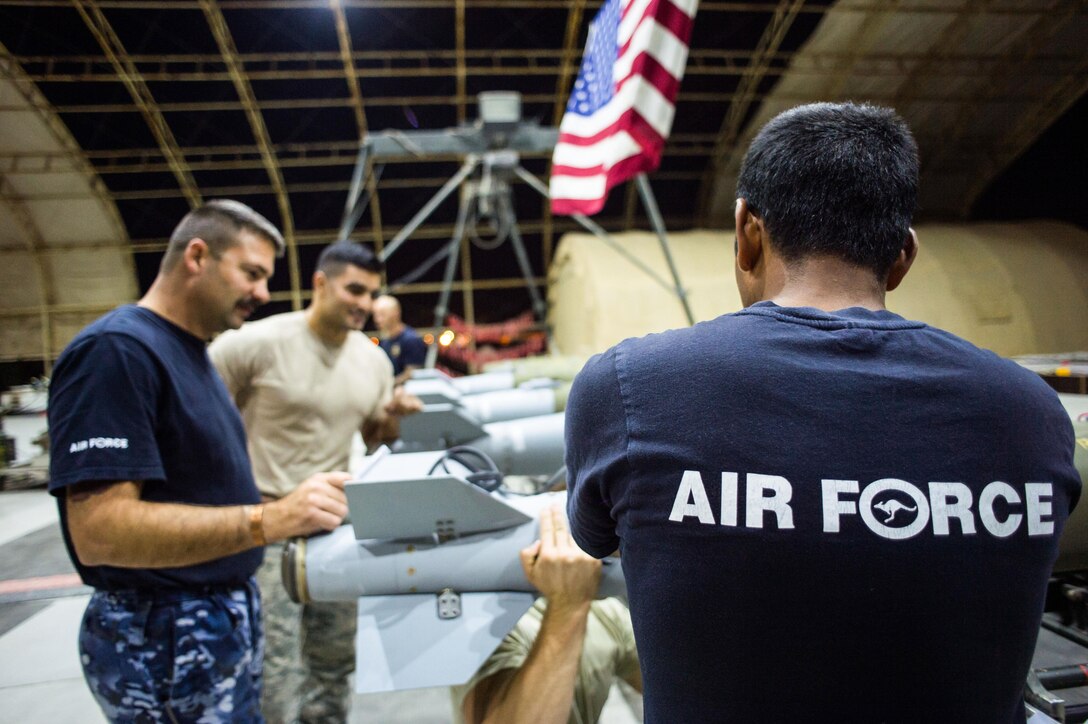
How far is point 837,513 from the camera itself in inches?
24.0

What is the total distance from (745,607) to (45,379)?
2464 mm

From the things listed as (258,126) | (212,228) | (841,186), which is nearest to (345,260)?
(212,228)

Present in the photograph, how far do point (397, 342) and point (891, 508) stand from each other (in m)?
5.64

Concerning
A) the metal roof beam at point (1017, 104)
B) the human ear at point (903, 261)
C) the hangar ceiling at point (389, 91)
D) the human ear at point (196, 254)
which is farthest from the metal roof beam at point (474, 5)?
the human ear at point (903, 261)

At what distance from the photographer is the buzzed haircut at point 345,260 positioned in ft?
8.98

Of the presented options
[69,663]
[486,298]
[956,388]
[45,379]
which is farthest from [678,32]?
[486,298]

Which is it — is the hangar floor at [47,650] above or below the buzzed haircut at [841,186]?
below

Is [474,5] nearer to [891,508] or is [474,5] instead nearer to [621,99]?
[621,99]

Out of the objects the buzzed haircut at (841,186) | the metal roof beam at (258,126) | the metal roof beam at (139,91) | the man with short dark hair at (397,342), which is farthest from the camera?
the metal roof beam at (258,126)

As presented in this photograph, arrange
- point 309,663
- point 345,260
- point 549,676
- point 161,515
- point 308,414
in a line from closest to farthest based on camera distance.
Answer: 1. point 549,676
2. point 161,515
3. point 309,663
4. point 308,414
5. point 345,260

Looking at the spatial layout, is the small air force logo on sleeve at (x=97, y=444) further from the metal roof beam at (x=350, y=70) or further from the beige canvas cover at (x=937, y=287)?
the metal roof beam at (x=350, y=70)

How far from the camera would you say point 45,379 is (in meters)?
2.06

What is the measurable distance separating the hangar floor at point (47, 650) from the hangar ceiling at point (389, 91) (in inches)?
195

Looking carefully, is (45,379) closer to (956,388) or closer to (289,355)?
(289,355)
